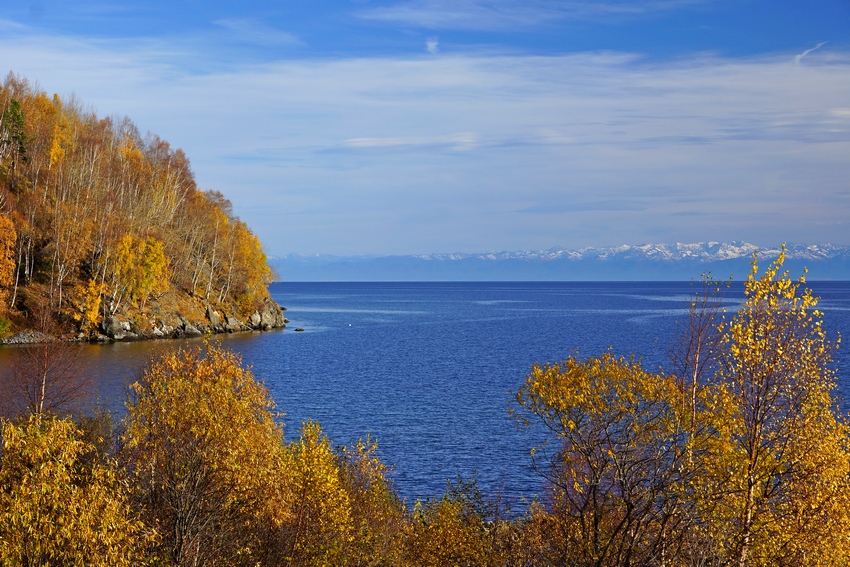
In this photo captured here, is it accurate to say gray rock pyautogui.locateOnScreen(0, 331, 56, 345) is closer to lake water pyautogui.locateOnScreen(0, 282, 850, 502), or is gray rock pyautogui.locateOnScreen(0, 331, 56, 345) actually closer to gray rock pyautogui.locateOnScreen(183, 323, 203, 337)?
lake water pyautogui.locateOnScreen(0, 282, 850, 502)

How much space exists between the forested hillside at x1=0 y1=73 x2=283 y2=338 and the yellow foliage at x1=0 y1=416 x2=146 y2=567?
92706 mm

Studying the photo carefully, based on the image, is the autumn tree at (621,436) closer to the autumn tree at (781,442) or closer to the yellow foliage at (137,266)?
the autumn tree at (781,442)

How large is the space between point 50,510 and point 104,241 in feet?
349

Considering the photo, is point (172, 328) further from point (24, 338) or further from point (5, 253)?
point (5, 253)

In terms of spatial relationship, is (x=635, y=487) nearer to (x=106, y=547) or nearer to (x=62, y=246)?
(x=106, y=547)

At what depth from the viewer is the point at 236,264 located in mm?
146000

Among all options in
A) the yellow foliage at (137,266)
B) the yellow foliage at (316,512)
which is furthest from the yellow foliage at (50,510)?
the yellow foliage at (137,266)

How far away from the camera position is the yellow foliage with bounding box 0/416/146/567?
1695 cm

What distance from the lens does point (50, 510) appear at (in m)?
17.8

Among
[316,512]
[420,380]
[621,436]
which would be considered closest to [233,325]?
[420,380]

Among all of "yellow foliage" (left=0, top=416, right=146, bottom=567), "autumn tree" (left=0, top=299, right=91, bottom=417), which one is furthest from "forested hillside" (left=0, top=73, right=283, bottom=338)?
"yellow foliage" (left=0, top=416, right=146, bottom=567)

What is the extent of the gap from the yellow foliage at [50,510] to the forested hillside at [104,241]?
304 ft

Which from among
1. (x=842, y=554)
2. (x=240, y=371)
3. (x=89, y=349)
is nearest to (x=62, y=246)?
(x=89, y=349)

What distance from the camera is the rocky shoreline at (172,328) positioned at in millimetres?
106125
